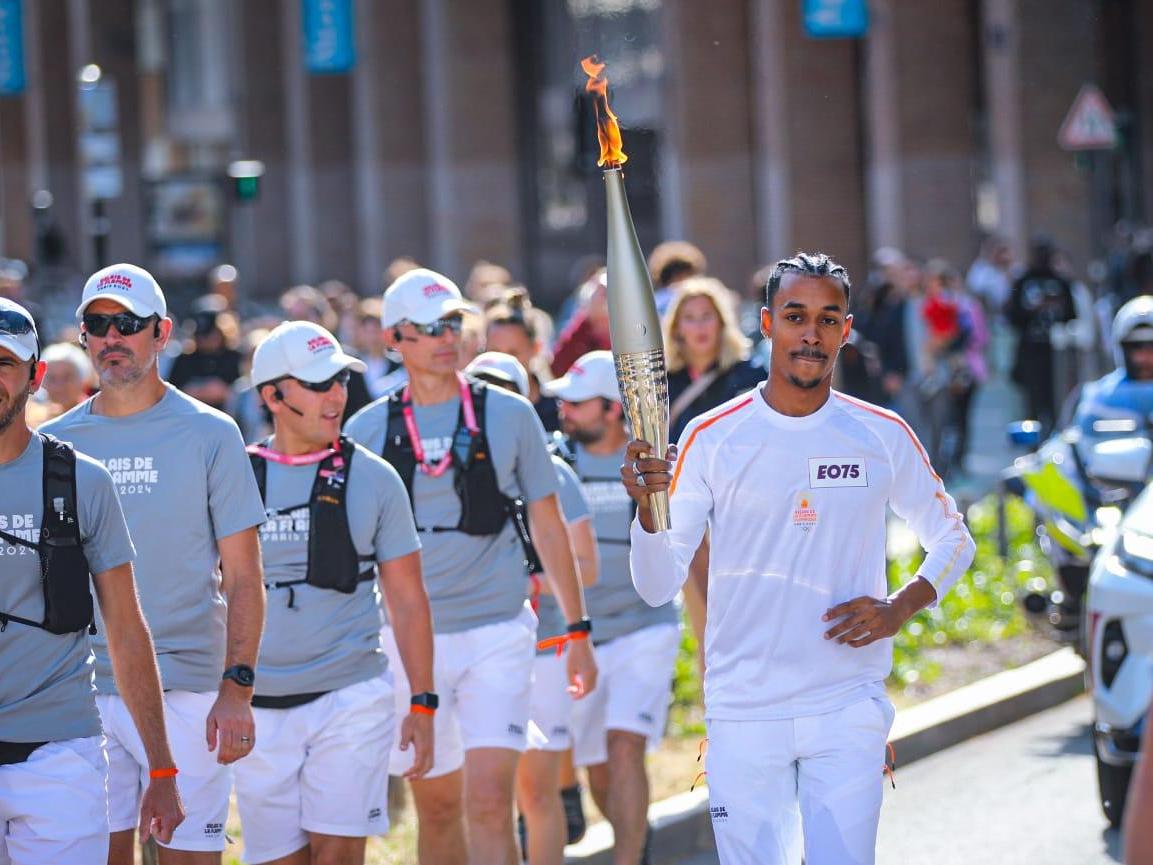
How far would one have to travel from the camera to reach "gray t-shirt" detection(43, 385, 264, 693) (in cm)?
602

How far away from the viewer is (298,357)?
6551 mm

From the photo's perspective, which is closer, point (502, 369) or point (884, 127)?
point (502, 369)

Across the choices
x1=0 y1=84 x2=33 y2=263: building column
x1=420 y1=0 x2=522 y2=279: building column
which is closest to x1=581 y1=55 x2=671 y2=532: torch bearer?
x1=420 y1=0 x2=522 y2=279: building column

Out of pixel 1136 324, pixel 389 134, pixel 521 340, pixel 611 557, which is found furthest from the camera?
pixel 389 134

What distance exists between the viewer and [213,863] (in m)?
6.25

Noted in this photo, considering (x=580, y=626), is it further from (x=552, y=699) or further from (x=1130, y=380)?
(x=1130, y=380)

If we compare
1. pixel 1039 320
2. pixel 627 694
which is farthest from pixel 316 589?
pixel 1039 320

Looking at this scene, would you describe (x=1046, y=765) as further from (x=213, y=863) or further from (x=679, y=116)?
(x=679, y=116)

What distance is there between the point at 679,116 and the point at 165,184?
8400mm

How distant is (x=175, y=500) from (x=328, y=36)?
3280 centimetres

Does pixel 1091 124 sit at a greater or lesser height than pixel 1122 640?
greater

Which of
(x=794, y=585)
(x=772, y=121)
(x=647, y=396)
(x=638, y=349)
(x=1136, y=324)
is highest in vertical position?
(x=772, y=121)

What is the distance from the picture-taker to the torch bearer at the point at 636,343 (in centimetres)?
509

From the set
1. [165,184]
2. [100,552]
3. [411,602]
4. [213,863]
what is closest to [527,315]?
[411,602]
